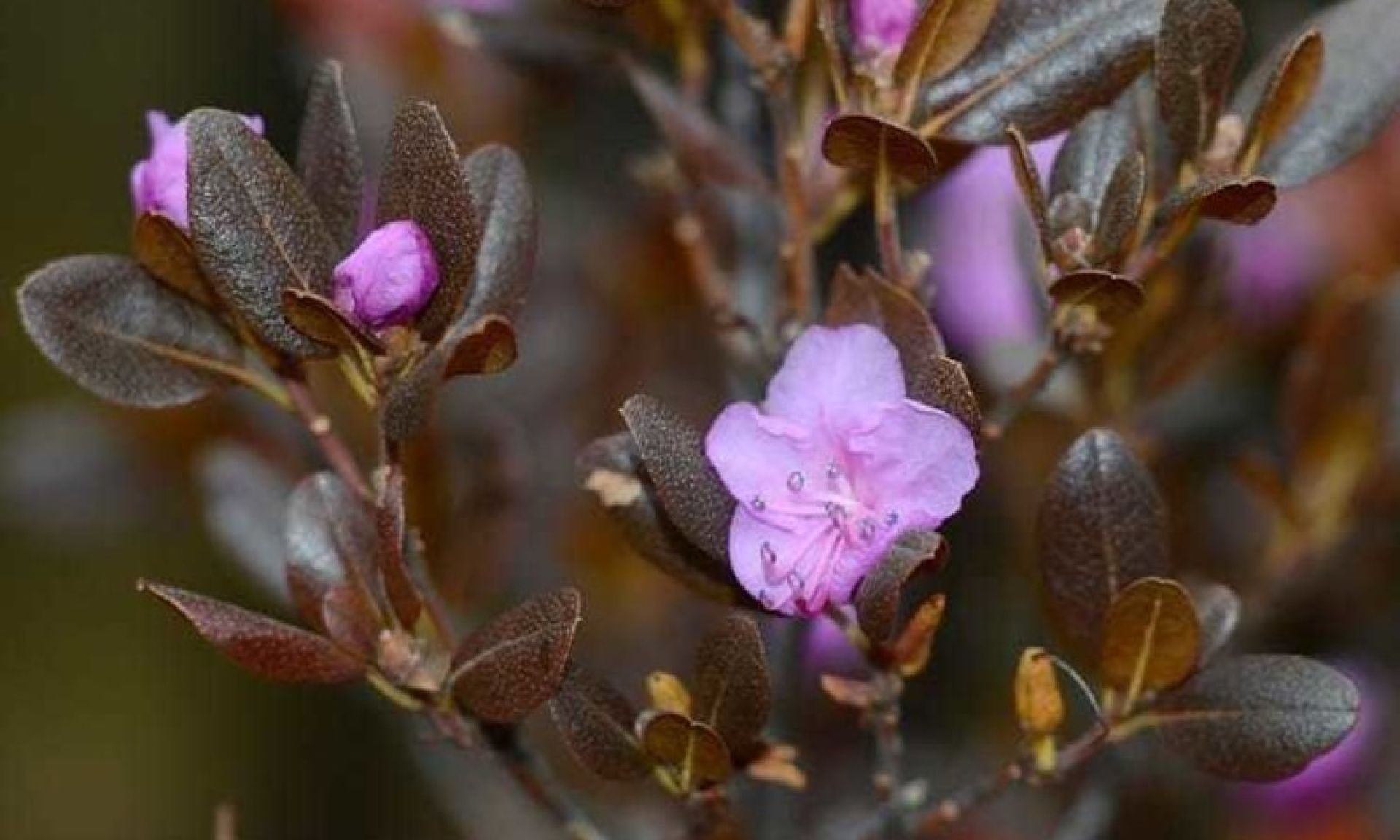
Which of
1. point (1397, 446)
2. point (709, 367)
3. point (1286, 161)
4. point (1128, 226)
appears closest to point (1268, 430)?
point (1397, 446)

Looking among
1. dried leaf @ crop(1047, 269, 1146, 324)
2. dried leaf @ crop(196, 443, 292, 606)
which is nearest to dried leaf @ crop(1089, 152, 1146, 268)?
dried leaf @ crop(1047, 269, 1146, 324)

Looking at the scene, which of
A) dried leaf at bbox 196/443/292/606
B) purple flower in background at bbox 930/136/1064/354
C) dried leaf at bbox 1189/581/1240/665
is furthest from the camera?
purple flower in background at bbox 930/136/1064/354

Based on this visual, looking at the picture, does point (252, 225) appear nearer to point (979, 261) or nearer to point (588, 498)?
point (588, 498)

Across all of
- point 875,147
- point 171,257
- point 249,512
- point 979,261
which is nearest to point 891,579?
→ point 875,147

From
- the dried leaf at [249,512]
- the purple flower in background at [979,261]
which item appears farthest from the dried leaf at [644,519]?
the purple flower in background at [979,261]

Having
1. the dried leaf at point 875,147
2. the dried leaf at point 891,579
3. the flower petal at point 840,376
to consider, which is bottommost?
the dried leaf at point 891,579

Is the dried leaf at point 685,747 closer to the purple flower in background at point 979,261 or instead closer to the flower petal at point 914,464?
the flower petal at point 914,464

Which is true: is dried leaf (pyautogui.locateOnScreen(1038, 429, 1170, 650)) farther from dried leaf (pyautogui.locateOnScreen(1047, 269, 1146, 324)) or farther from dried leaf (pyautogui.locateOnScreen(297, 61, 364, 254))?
dried leaf (pyautogui.locateOnScreen(297, 61, 364, 254))

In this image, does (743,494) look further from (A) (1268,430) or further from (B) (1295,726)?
(A) (1268,430)
